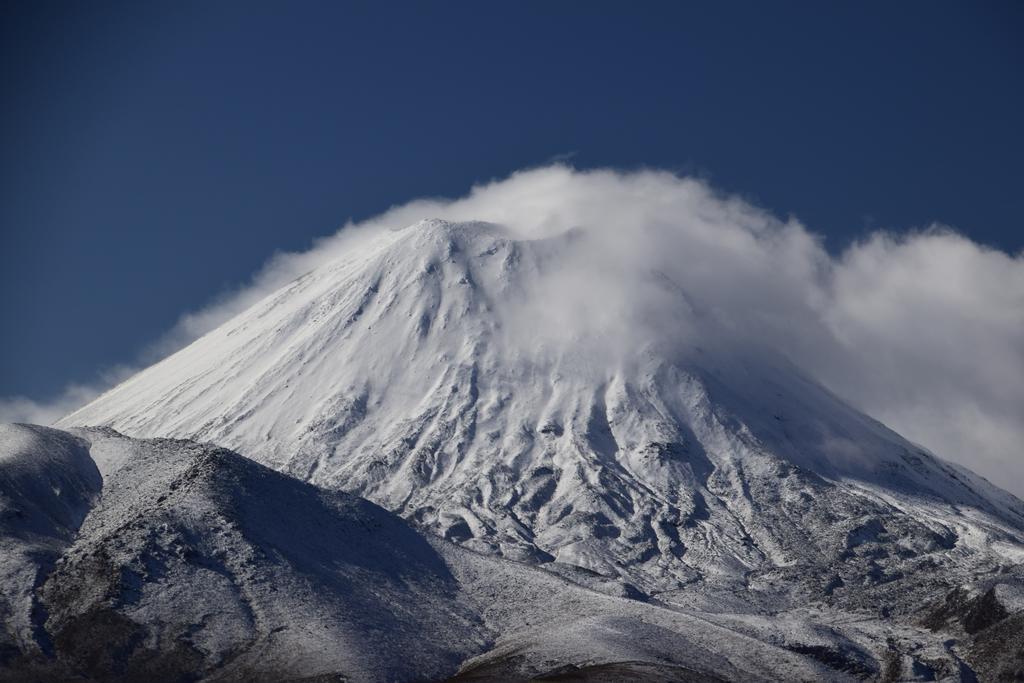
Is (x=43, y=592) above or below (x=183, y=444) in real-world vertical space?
below

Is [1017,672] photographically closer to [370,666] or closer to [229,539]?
[370,666]

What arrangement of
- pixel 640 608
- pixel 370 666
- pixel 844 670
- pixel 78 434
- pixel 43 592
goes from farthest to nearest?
pixel 78 434
pixel 640 608
pixel 844 670
pixel 43 592
pixel 370 666

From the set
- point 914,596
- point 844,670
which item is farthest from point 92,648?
point 914,596

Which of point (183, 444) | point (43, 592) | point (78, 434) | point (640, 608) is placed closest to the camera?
point (43, 592)

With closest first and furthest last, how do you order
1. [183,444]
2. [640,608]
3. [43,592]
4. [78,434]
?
[43,592], [640,608], [183,444], [78,434]

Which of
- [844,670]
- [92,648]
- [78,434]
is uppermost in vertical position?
[78,434]

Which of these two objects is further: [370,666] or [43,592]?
[43,592]

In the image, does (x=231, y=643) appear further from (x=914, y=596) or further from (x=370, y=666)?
(x=914, y=596)

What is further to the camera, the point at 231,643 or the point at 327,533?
the point at 327,533

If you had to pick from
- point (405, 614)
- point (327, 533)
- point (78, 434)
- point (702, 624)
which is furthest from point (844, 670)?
point (78, 434)
